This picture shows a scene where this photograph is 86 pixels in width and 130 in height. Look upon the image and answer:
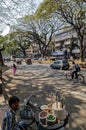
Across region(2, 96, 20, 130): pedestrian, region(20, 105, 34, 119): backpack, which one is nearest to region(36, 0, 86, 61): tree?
region(20, 105, 34, 119): backpack

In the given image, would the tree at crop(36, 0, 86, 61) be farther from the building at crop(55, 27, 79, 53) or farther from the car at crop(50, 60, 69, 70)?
the building at crop(55, 27, 79, 53)

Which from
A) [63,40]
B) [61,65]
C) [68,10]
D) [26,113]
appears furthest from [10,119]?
[63,40]

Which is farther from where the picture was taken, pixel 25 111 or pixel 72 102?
pixel 72 102

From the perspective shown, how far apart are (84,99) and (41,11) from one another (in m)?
25.2

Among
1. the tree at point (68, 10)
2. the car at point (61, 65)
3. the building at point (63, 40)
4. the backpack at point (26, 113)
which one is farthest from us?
the building at point (63, 40)

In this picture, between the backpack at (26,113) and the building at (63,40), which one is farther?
the building at (63,40)

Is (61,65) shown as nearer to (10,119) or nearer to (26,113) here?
(26,113)

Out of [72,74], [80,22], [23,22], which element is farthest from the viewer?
[23,22]

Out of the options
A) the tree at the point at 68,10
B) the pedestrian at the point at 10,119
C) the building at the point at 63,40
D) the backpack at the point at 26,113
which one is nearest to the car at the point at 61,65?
the tree at the point at 68,10

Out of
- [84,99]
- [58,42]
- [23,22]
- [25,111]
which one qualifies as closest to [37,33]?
[23,22]

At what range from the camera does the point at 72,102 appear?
11102 mm

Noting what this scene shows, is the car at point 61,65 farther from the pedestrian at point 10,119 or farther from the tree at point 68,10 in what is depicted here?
the pedestrian at point 10,119

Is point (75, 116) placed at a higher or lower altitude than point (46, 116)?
lower

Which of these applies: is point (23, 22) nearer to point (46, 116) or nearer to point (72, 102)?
point (72, 102)
